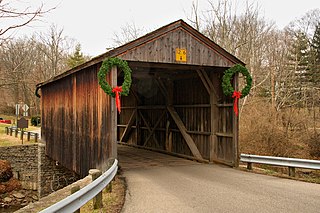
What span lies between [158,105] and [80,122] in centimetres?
414

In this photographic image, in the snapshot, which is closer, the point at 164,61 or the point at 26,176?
the point at 164,61

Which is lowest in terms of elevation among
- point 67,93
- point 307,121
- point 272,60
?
point 307,121

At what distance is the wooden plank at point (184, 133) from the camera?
1129 centimetres

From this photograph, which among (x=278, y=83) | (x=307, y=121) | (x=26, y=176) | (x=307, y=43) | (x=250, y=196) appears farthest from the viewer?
(x=307, y=43)

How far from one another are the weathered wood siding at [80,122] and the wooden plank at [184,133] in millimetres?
3515

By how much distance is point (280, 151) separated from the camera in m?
14.4

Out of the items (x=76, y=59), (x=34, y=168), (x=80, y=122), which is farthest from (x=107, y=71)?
(x=76, y=59)

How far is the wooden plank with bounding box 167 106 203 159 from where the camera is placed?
11.3 m

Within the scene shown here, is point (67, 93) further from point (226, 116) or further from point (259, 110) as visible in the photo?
point (259, 110)

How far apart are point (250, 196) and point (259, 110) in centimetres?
1093

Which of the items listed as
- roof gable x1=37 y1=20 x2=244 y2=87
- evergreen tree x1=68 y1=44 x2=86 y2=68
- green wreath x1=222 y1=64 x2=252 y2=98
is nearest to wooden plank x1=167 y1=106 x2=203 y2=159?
green wreath x1=222 y1=64 x2=252 y2=98

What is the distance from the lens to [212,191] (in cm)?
657

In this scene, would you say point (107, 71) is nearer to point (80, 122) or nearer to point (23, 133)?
point (80, 122)

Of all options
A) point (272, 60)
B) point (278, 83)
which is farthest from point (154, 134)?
point (272, 60)
